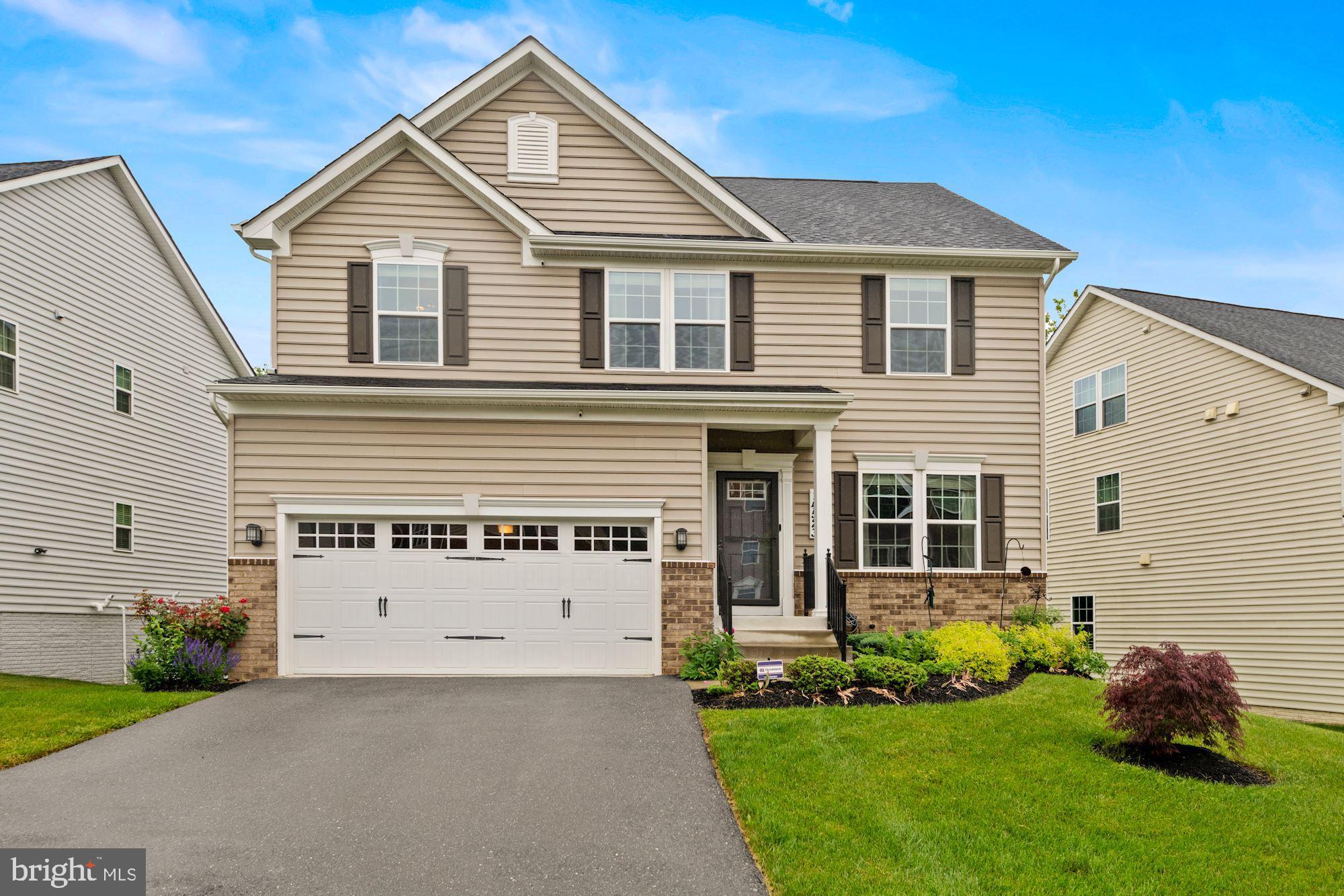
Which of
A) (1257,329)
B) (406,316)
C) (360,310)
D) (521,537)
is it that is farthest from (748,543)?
(1257,329)

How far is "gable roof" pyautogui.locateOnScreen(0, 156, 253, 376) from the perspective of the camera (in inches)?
582

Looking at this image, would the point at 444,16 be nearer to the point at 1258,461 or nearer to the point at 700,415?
the point at 700,415

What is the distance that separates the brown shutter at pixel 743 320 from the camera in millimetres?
12906

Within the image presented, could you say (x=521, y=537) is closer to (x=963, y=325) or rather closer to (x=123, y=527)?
(x=963, y=325)

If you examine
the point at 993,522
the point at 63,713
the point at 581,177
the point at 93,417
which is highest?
the point at 581,177

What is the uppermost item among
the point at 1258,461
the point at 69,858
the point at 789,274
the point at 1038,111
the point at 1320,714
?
the point at 1038,111

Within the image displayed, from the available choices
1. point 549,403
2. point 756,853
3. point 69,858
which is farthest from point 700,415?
point 69,858

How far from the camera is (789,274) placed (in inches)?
517

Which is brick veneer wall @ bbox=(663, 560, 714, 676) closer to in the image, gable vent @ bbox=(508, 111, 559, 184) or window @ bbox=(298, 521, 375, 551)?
window @ bbox=(298, 521, 375, 551)

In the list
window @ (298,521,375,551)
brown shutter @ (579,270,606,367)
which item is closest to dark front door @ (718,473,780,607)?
brown shutter @ (579,270,606,367)

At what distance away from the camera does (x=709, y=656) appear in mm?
10633

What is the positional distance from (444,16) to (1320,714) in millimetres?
20275

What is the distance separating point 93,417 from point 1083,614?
18613 mm

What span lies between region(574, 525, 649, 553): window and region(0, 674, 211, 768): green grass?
4.45 meters
